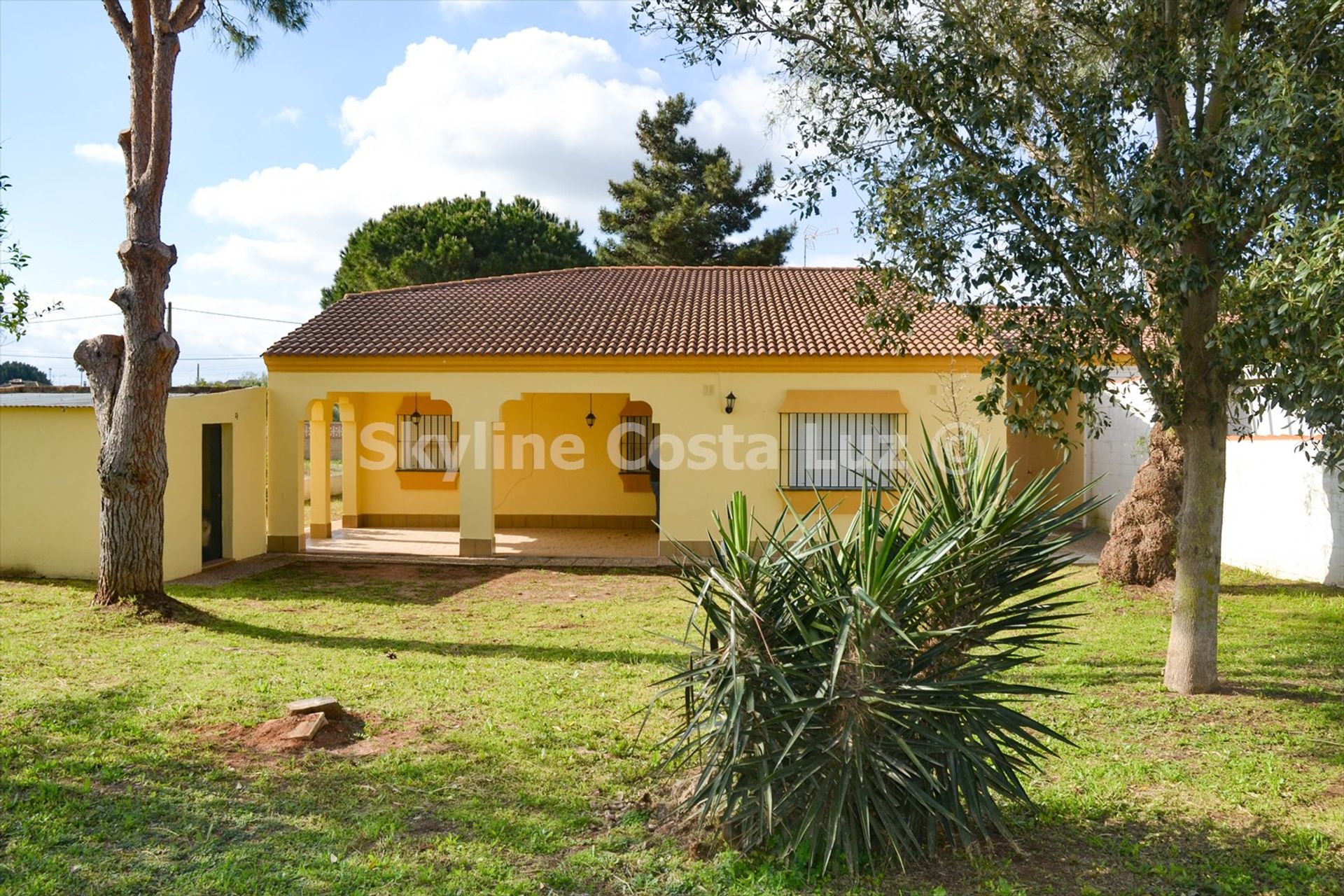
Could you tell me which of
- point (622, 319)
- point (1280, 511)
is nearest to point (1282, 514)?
point (1280, 511)

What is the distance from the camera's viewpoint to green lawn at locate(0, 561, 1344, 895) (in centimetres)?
474

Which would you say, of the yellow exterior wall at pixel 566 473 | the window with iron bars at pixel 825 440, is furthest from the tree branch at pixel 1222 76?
the yellow exterior wall at pixel 566 473

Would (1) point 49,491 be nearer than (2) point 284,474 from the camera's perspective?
Yes

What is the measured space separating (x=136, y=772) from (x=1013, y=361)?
7.02m

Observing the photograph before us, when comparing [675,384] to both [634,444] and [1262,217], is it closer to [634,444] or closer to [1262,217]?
[634,444]

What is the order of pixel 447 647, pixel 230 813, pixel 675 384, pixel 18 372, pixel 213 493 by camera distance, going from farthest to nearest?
pixel 18 372 → pixel 675 384 → pixel 213 493 → pixel 447 647 → pixel 230 813

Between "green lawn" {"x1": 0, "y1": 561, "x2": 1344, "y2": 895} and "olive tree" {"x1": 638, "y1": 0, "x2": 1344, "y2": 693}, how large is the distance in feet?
5.28

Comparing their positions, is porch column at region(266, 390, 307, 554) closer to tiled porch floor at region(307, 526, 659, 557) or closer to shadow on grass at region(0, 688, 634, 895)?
tiled porch floor at region(307, 526, 659, 557)

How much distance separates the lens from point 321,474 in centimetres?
1947

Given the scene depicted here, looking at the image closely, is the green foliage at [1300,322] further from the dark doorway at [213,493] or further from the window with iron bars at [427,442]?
the window with iron bars at [427,442]

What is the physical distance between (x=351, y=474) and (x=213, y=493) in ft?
17.2

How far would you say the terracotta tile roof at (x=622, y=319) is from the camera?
1645cm

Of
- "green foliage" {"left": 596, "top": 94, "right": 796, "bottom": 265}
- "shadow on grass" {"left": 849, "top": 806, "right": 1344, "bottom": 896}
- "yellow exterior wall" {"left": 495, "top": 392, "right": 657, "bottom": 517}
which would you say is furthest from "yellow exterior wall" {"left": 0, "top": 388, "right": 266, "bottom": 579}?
"green foliage" {"left": 596, "top": 94, "right": 796, "bottom": 265}

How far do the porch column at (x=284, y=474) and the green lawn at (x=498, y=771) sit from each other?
5.88 metres
